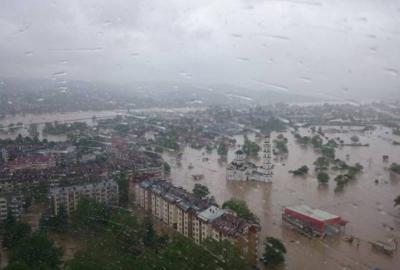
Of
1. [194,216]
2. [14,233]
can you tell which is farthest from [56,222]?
[194,216]

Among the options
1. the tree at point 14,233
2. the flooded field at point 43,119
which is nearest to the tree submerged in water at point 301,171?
the tree at point 14,233

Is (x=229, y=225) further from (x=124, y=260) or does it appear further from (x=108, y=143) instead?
(x=108, y=143)

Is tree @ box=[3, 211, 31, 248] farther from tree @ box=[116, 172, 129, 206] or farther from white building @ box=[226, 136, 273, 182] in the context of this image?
white building @ box=[226, 136, 273, 182]

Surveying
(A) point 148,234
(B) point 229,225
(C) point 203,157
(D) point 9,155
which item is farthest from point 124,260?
(C) point 203,157

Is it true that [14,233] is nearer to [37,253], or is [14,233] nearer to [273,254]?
[37,253]

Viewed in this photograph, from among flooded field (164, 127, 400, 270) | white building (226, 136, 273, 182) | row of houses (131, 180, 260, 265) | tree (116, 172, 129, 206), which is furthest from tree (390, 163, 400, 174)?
tree (116, 172, 129, 206)

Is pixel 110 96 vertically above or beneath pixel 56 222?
above
